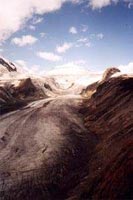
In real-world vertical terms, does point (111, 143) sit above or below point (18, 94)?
below

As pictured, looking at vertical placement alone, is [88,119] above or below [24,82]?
below

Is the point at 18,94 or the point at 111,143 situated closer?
the point at 111,143

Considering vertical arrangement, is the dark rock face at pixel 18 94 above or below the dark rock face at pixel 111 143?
above

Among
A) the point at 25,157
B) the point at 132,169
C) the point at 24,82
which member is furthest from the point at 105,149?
the point at 24,82

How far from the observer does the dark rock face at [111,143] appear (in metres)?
24.0

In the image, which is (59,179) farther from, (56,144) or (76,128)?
(76,128)

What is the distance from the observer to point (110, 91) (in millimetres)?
49719

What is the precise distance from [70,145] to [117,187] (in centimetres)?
1394

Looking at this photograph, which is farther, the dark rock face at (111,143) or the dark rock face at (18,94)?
the dark rock face at (18,94)

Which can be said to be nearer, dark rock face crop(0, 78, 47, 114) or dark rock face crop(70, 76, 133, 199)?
dark rock face crop(70, 76, 133, 199)

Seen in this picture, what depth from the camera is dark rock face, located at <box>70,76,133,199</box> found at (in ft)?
78.8

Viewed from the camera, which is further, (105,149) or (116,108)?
(116,108)

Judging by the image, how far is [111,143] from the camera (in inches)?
1382

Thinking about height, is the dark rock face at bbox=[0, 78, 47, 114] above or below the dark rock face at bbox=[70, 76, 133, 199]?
above
